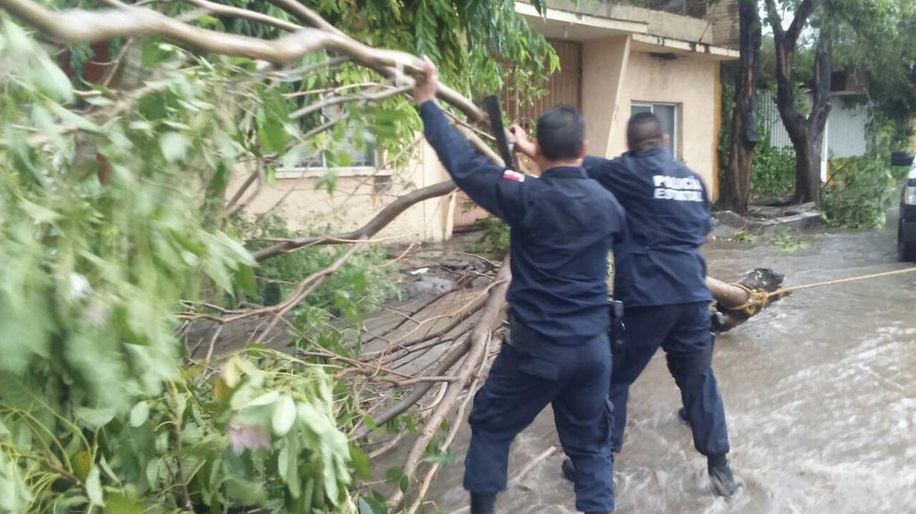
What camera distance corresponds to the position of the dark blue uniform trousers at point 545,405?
3.08 metres

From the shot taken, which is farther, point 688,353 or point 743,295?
point 743,295

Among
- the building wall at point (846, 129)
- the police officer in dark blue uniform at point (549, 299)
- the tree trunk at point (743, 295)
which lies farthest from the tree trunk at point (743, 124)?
the police officer in dark blue uniform at point (549, 299)

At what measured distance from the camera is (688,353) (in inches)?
147

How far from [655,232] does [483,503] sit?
1.40 metres

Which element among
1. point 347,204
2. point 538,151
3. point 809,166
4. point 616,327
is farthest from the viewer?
point 809,166

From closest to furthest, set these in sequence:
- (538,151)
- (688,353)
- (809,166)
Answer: (538,151)
(688,353)
(809,166)

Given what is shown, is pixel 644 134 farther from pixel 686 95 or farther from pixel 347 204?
pixel 686 95

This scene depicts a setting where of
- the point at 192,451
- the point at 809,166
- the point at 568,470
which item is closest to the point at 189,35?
the point at 192,451

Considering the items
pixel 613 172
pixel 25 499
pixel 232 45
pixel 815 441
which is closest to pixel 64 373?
pixel 25 499

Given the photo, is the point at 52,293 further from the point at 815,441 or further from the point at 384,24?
the point at 384,24

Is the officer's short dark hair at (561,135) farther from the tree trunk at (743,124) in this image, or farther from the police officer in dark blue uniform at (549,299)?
the tree trunk at (743,124)

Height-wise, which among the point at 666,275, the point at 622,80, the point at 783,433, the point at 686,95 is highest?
the point at 622,80

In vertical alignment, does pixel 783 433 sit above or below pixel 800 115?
below

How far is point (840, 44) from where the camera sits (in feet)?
57.6
